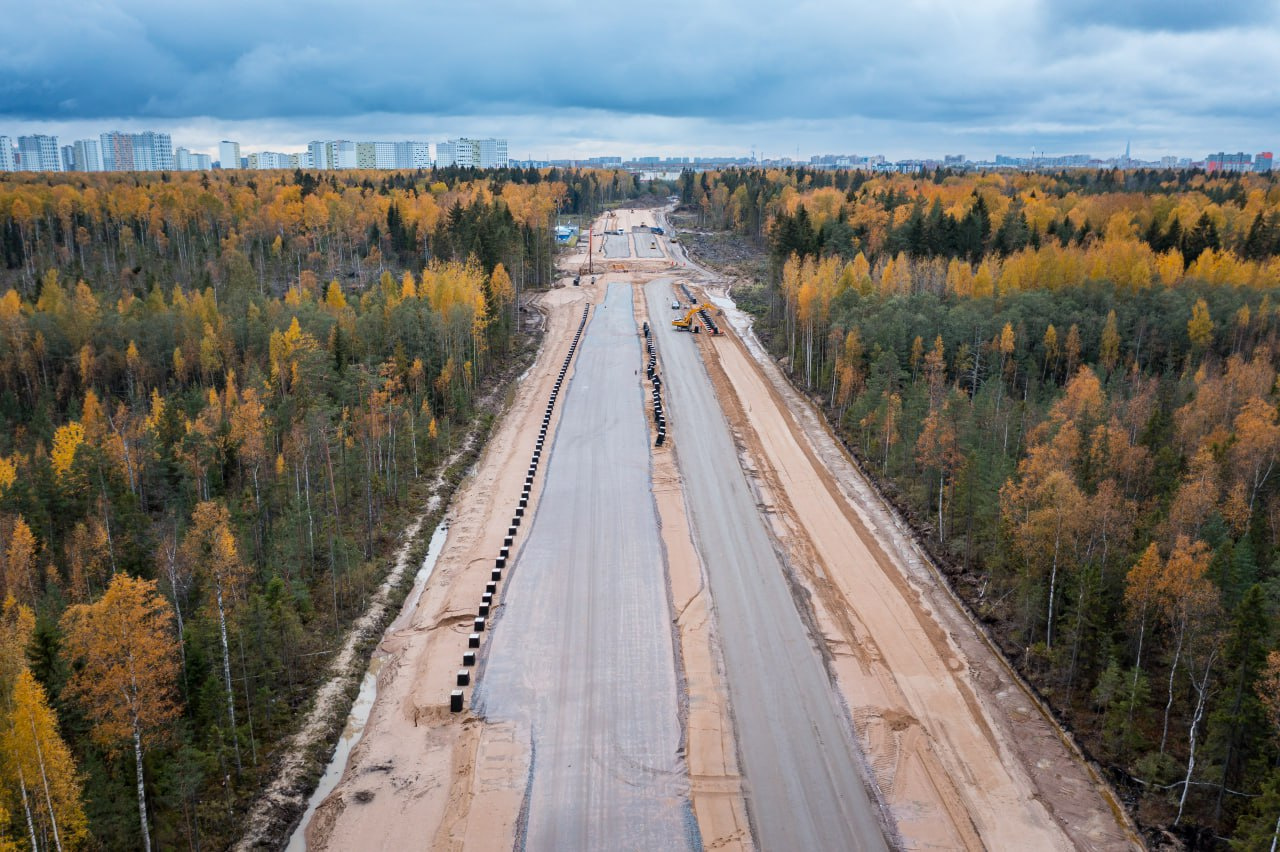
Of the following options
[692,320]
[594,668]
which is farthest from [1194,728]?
[692,320]

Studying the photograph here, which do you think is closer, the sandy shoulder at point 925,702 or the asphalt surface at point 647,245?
the sandy shoulder at point 925,702

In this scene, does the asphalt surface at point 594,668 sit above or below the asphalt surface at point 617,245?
below

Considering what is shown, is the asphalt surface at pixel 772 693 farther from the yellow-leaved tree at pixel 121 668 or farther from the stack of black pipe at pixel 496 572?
the yellow-leaved tree at pixel 121 668

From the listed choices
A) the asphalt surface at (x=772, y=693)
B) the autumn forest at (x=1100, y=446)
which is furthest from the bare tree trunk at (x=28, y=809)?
the autumn forest at (x=1100, y=446)

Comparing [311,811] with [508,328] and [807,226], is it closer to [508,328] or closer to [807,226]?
[508,328]

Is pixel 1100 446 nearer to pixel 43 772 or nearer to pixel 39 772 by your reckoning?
pixel 43 772

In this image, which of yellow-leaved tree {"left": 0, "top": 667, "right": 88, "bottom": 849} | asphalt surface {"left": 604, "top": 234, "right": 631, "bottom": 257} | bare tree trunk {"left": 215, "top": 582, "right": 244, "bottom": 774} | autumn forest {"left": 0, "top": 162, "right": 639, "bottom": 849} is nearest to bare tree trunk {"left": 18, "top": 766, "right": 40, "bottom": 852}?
yellow-leaved tree {"left": 0, "top": 667, "right": 88, "bottom": 849}
